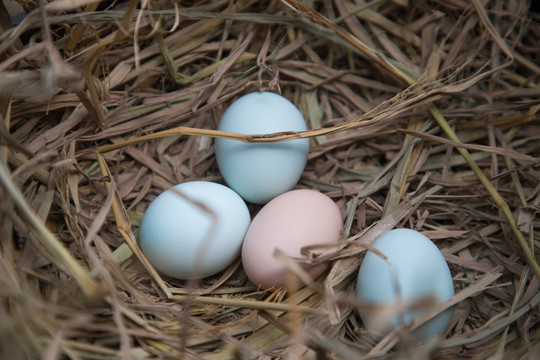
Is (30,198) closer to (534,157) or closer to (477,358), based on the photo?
(477,358)

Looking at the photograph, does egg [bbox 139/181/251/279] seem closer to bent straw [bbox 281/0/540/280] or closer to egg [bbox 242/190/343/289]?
egg [bbox 242/190/343/289]

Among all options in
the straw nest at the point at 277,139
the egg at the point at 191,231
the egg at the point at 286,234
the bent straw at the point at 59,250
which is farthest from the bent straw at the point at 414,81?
the bent straw at the point at 59,250

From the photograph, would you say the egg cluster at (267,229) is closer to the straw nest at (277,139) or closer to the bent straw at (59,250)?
the straw nest at (277,139)

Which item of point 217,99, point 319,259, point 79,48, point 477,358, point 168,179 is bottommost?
point 477,358

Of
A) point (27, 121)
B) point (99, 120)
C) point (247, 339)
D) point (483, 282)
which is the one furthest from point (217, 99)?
point (483, 282)

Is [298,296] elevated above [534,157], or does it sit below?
below

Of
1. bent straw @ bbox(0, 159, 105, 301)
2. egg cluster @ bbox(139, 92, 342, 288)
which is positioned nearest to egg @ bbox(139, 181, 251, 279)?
egg cluster @ bbox(139, 92, 342, 288)

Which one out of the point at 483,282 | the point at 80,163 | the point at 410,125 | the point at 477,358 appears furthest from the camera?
the point at 410,125
